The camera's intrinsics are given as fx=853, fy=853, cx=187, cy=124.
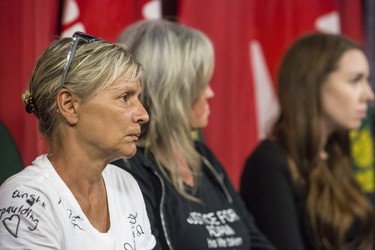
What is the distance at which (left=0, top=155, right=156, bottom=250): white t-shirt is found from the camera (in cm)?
138

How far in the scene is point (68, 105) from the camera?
148 cm

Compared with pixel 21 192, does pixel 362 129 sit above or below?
below

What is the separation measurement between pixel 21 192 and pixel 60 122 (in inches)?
5.9

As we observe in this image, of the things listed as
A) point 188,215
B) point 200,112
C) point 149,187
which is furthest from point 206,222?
point 200,112

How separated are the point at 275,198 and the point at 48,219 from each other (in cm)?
114

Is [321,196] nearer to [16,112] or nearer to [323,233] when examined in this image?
[323,233]

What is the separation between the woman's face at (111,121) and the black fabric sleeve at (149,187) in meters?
0.30

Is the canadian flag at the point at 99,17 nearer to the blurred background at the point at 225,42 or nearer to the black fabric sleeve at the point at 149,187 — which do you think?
the blurred background at the point at 225,42

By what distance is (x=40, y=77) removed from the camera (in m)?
1.47

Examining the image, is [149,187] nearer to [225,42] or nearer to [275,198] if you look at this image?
[275,198]

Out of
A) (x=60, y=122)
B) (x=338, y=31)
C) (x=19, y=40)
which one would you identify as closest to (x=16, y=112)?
(x=19, y=40)

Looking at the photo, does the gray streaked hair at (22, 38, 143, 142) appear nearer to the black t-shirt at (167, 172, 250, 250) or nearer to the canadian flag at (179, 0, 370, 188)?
the black t-shirt at (167, 172, 250, 250)

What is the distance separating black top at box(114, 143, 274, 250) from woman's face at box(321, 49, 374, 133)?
67 cm
